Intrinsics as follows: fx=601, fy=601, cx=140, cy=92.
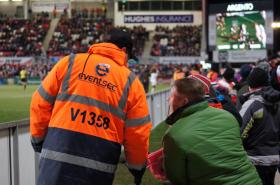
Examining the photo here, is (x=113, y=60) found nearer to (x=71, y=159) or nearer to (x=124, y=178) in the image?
(x=71, y=159)

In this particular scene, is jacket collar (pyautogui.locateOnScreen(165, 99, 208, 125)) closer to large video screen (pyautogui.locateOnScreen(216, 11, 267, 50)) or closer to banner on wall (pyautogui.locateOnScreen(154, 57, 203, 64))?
large video screen (pyautogui.locateOnScreen(216, 11, 267, 50))

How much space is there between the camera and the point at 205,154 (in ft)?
11.2

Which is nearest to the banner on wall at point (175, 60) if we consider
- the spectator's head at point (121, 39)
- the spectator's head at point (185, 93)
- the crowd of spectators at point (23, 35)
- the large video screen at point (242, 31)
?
the crowd of spectators at point (23, 35)

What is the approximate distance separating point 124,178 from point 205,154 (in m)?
6.20

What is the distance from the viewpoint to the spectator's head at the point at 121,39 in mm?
4238

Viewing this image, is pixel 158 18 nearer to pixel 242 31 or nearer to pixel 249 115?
pixel 242 31

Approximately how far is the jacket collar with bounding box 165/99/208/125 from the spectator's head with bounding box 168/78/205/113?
0.03 metres

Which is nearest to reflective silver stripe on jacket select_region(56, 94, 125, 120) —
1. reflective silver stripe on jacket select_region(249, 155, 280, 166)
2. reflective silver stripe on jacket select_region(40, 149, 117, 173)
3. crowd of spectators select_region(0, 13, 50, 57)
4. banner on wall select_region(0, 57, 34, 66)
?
reflective silver stripe on jacket select_region(40, 149, 117, 173)

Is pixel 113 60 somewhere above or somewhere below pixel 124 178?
above

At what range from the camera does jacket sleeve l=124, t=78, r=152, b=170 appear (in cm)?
398

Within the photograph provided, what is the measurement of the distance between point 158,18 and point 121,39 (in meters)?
62.9

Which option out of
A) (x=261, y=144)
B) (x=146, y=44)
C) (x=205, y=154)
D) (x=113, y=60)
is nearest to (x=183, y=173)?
(x=205, y=154)

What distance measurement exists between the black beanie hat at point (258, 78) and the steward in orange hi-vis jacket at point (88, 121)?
2.16 metres

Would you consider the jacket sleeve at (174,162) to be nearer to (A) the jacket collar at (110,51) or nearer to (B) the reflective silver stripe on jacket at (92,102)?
(B) the reflective silver stripe on jacket at (92,102)
